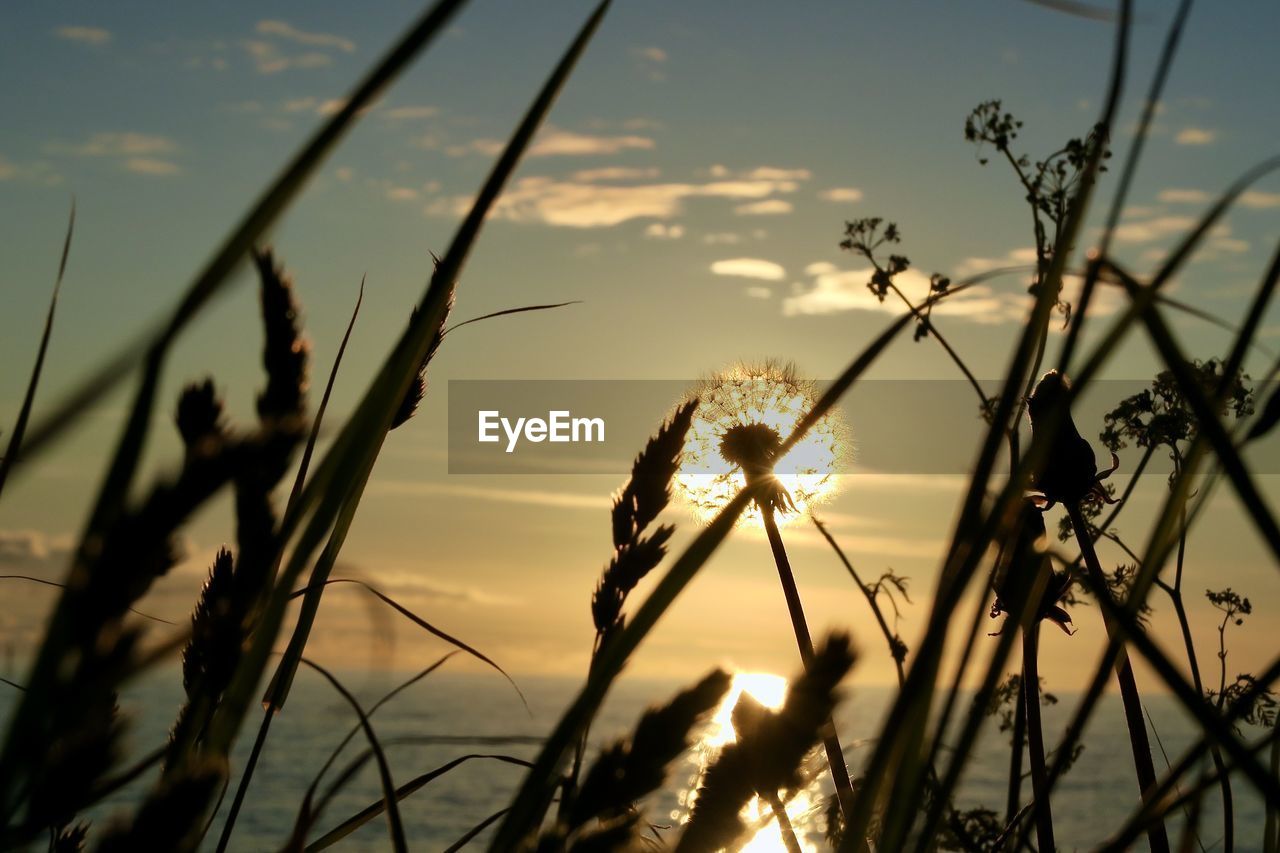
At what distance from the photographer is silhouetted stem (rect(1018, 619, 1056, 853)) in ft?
5.13

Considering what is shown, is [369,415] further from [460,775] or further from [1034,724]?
[460,775]

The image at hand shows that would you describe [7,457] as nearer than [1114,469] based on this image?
Yes

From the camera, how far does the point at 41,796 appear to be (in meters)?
0.54

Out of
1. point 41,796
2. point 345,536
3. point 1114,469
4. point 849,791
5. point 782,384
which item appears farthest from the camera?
point 782,384

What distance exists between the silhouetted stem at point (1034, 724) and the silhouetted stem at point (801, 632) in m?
0.25

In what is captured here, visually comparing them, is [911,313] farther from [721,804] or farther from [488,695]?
[488,695]

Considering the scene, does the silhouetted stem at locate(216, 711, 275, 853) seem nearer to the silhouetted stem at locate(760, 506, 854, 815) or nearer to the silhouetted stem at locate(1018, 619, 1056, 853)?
the silhouetted stem at locate(760, 506, 854, 815)

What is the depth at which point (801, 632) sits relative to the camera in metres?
1.57

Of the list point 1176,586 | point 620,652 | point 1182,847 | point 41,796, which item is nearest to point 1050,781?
point 1182,847

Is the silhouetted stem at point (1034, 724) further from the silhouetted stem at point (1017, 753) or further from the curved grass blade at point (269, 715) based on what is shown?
the curved grass blade at point (269, 715)

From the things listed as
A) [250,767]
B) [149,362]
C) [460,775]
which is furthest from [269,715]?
[460,775]

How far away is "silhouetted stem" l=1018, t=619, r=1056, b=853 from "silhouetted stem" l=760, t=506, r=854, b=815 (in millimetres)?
255

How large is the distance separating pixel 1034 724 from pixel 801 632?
1.75 ft

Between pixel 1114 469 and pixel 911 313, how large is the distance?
2.06 metres
